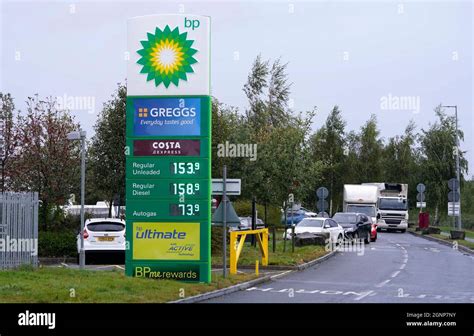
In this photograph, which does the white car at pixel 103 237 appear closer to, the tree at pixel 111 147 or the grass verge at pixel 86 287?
the grass verge at pixel 86 287

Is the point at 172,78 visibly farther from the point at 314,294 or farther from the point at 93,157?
the point at 93,157

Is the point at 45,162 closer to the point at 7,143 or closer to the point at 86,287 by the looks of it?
the point at 7,143

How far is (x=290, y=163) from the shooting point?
30.6 meters

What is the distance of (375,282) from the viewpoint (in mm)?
21625

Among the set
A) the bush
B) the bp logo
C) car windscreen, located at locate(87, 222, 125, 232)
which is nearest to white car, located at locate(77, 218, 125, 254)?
car windscreen, located at locate(87, 222, 125, 232)

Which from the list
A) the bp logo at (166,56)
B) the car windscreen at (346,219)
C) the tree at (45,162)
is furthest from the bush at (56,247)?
the car windscreen at (346,219)

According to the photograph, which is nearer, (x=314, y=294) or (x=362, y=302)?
(x=362, y=302)

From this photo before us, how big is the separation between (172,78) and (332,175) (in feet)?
205

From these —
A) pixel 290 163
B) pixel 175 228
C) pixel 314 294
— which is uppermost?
pixel 290 163

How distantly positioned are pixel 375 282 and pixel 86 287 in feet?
28.0

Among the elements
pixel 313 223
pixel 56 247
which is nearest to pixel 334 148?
pixel 313 223

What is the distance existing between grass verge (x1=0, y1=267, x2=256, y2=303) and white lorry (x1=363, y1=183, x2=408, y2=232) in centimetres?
3935
